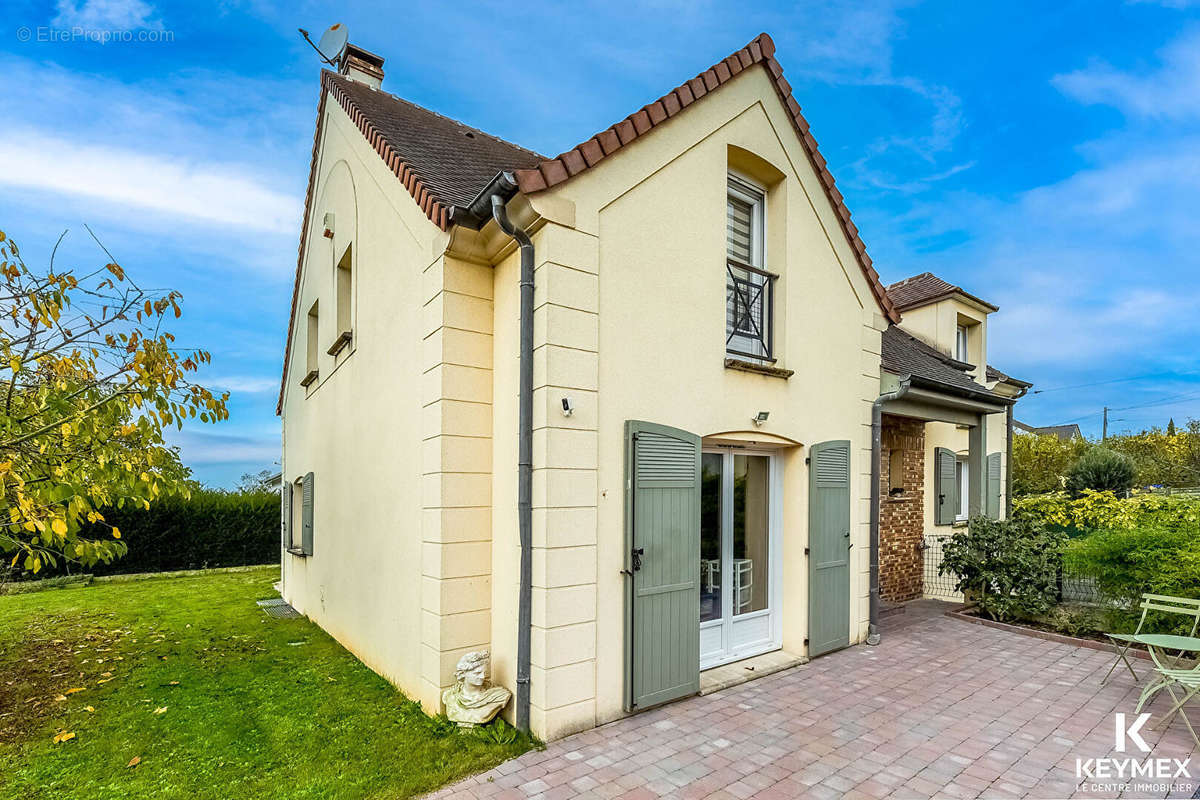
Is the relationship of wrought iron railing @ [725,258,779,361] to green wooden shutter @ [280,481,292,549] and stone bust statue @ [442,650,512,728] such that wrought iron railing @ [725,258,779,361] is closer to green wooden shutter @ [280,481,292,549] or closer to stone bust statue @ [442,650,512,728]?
stone bust statue @ [442,650,512,728]

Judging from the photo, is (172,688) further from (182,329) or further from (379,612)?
(182,329)

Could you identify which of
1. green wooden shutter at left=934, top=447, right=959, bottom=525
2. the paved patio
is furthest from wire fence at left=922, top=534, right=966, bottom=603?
the paved patio

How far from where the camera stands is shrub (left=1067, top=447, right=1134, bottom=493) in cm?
2050

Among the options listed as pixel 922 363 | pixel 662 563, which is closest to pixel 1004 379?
pixel 922 363

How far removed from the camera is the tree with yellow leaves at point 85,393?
4.72 metres

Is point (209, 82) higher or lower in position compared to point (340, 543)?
higher

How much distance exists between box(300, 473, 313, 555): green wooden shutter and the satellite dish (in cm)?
696

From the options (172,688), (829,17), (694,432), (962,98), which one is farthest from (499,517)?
(962,98)

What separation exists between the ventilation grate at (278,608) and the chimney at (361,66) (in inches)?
359

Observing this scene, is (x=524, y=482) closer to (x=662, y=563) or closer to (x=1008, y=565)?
(x=662, y=563)

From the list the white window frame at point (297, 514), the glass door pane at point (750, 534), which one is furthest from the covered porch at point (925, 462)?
the white window frame at point (297, 514)

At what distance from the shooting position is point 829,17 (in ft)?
29.3

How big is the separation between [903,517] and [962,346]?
5.02 metres

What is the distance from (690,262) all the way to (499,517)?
9.79ft
